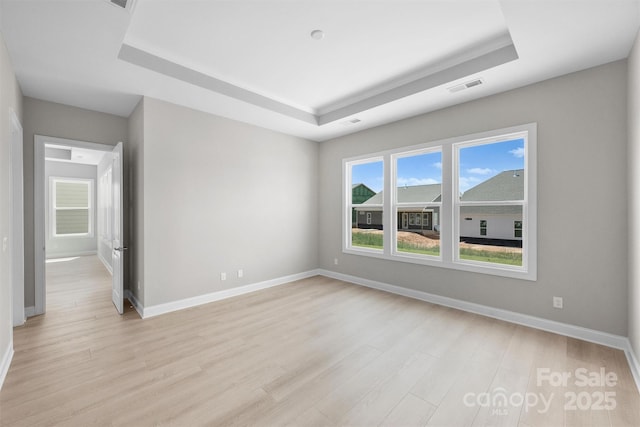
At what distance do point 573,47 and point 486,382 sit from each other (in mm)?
2977

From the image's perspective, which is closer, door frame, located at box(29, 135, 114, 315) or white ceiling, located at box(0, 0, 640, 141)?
white ceiling, located at box(0, 0, 640, 141)

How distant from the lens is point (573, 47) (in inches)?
96.3

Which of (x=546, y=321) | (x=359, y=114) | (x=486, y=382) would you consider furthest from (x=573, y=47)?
(x=486, y=382)

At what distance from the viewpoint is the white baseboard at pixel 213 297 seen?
11.5 ft

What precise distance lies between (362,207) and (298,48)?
2.97 m

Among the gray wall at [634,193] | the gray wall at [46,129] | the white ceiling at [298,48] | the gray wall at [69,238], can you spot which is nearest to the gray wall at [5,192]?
the white ceiling at [298,48]

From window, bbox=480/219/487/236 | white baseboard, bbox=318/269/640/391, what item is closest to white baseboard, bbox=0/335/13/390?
white baseboard, bbox=318/269/640/391

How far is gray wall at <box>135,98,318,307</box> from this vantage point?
3572 mm

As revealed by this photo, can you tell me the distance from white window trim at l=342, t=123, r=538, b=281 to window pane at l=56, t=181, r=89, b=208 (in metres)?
8.34

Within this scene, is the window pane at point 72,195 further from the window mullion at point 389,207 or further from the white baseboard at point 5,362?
the window mullion at point 389,207

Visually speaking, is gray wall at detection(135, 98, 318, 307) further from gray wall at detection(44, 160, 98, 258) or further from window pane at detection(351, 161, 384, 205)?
gray wall at detection(44, 160, 98, 258)

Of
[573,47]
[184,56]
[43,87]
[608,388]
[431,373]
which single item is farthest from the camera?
[43,87]

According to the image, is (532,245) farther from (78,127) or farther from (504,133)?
(78,127)

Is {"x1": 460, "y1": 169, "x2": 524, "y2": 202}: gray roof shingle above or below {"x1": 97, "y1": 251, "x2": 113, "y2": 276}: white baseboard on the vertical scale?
above
